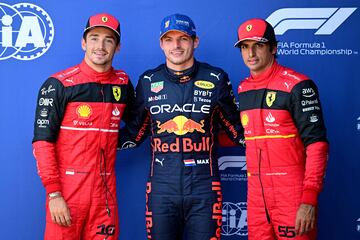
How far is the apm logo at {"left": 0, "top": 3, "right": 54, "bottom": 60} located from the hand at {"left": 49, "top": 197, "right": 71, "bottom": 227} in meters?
1.30

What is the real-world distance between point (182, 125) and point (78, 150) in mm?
586

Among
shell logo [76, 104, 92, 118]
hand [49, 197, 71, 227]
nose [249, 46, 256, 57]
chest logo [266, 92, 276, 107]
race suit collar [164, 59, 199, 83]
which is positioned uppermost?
nose [249, 46, 256, 57]

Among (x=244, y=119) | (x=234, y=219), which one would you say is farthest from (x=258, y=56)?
(x=234, y=219)

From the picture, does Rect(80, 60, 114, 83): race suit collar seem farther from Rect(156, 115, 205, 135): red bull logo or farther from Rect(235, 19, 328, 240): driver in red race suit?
Rect(235, 19, 328, 240): driver in red race suit

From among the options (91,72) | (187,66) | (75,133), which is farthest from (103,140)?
(187,66)

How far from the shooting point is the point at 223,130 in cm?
298

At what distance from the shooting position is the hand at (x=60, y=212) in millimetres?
2473

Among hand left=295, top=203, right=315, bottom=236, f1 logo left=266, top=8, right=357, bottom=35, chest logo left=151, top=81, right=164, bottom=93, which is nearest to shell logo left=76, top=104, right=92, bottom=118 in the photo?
chest logo left=151, top=81, right=164, bottom=93

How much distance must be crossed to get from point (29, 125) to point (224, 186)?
1441 mm

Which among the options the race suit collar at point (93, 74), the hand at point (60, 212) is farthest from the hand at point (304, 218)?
the race suit collar at point (93, 74)

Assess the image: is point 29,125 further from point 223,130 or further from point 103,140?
point 223,130

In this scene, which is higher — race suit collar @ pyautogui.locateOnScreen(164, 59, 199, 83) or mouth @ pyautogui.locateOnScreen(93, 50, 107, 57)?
mouth @ pyautogui.locateOnScreen(93, 50, 107, 57)

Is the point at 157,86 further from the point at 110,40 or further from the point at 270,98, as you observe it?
the point at 270,98

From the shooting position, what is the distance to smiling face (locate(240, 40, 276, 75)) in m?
2.57
